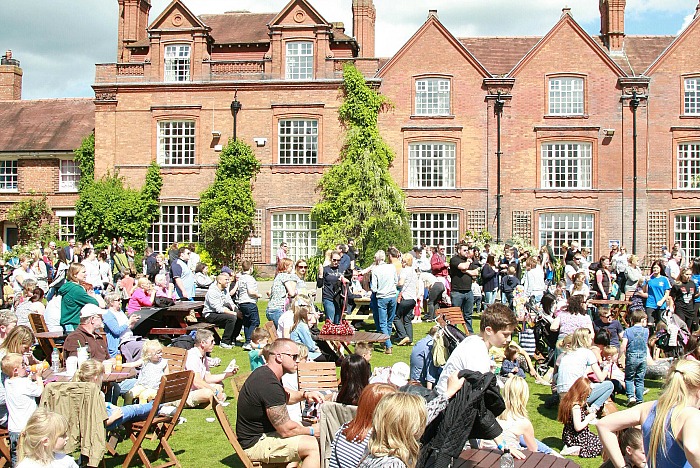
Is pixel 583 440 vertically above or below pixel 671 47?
below

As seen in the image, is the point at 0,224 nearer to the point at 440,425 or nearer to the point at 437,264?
the point at 437,264

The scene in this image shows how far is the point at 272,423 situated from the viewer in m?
6.81

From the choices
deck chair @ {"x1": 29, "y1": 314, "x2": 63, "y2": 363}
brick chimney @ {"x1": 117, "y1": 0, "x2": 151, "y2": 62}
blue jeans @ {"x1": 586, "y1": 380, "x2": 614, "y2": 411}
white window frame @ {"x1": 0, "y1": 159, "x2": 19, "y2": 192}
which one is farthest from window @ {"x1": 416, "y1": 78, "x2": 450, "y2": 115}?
blue jeans @ {"x1": 586, "y1": 380, "x2": 614, "y2": 411}

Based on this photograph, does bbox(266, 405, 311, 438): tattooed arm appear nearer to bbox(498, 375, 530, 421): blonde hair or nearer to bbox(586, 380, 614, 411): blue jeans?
bbox(498, 375, 530, 421): blonde hair

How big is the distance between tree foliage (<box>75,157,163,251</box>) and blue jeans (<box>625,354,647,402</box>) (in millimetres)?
21565

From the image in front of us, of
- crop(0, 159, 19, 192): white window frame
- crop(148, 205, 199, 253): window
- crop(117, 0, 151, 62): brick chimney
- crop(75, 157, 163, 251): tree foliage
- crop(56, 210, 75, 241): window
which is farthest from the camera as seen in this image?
crop(0, 159, 19, 192): white window frame

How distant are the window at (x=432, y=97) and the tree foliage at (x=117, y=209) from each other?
10.6 metres

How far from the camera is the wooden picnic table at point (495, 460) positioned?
5977 millimetres

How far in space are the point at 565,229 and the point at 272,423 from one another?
928 inches

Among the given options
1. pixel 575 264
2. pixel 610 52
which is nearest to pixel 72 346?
pixel 575 264

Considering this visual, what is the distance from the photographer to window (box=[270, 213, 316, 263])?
28.8 meters

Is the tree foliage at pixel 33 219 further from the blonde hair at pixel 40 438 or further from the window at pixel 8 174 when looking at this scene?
the blonde hair at pixel 40 438

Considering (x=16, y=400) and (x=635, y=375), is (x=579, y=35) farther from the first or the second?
(x=16, y=400)

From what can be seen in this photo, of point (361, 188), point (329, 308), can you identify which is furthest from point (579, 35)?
point (329, 308)
